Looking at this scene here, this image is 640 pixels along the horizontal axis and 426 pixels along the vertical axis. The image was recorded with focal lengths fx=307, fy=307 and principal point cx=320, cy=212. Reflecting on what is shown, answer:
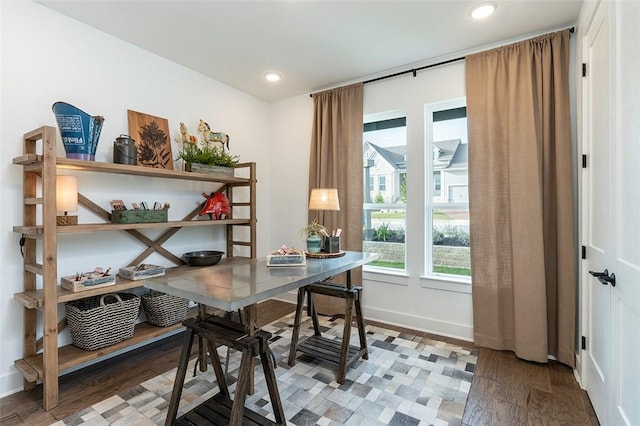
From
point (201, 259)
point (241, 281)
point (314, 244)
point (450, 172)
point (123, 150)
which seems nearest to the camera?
point (241, 281)

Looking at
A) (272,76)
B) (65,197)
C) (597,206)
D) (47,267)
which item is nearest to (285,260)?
(47,267)

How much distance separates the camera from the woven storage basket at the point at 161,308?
2.60 metres

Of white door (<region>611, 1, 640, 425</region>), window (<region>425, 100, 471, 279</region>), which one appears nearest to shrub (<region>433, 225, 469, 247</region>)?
window (<region>425, 100, 471, 279</region>)

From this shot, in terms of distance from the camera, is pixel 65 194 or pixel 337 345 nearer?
pixel 65 194

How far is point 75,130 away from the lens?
2.07m

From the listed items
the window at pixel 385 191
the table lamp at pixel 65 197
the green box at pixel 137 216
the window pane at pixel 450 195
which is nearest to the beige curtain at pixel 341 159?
the window at pixel 385 191

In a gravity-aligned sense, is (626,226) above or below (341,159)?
below

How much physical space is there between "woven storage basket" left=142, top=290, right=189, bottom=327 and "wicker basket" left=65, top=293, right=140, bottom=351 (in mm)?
203

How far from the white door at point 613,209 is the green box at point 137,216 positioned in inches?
118

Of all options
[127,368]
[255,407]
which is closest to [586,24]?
[255,407]

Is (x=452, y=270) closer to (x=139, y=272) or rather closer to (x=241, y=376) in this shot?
(x=241, y=376)

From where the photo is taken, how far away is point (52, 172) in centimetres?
186

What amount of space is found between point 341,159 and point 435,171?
101 centimetres

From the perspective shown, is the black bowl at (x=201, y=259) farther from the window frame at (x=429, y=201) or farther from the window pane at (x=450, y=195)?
the window pane at (x=450, y=195)
